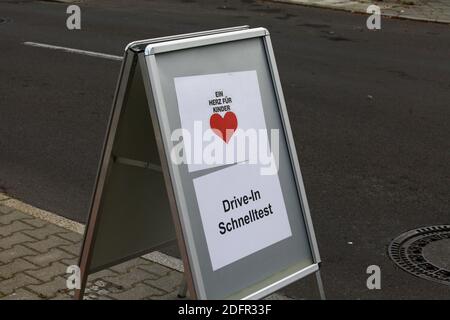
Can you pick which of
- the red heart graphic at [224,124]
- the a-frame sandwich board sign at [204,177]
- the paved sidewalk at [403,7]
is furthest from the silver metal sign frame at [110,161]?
the paved sidewalk at [403,7]

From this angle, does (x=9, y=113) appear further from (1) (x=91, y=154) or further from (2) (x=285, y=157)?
(2) (x=285, y=157)

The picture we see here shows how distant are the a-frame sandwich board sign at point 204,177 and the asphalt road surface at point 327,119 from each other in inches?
36.6

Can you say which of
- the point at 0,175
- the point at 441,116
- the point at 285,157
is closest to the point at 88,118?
the point at 0,175

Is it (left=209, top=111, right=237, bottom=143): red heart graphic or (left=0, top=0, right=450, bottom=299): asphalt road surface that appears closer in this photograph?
(left=209, top=111, right=237, bottom=143): red heart graphic

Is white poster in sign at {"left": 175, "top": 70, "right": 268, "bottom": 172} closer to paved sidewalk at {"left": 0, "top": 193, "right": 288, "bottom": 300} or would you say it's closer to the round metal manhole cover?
paved sidewalk at {"left": 0, "top": 193, "right": 288, "bottom": 300}

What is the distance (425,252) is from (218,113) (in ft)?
7.56

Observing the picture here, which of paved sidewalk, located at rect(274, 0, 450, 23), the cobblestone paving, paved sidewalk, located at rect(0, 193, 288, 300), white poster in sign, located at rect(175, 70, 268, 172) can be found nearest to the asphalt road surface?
paved sidewalk, located at rect(0, 193, 288, 300)

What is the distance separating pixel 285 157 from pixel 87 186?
289 cm

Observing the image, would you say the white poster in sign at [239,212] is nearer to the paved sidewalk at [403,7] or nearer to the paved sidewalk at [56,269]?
the paved sidewalk at [56,269]

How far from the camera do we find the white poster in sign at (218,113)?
378 centimetres

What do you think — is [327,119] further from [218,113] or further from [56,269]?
[218,113]

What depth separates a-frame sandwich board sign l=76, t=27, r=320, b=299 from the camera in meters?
3.71

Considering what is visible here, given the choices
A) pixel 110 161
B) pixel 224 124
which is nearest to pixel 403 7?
pixel 224 124

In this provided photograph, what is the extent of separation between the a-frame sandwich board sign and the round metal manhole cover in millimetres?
1301
